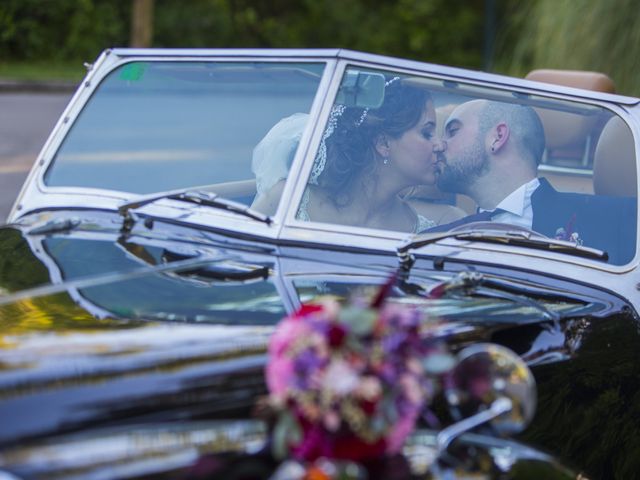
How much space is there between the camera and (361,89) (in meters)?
3.40

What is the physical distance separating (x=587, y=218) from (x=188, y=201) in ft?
4.04

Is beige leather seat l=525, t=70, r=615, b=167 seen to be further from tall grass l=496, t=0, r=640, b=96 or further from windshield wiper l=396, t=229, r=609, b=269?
tall grass l=496, t=0, r=640, b=96

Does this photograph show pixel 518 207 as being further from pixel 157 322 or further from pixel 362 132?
pixel 157 322

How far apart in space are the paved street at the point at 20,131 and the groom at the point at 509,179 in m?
6.06

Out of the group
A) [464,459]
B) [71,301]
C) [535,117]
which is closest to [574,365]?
[464,459]

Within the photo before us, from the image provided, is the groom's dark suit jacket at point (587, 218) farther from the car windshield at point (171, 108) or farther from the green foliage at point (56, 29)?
the green foliage at point (56, 29)

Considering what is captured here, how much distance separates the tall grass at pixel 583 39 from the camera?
31.7 feet

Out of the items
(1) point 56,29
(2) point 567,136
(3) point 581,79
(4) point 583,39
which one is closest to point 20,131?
(4) point 583,39

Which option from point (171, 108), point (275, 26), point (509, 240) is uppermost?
point (275, 26)

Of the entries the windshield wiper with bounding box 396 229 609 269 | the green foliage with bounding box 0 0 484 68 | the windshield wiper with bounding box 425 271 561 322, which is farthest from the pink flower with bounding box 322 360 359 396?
the green foliage with bounding box 0 0 484 68

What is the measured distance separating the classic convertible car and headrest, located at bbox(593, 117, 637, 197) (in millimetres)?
12

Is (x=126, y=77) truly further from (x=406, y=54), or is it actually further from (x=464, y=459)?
(x=406, y=54)

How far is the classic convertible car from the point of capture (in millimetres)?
2016

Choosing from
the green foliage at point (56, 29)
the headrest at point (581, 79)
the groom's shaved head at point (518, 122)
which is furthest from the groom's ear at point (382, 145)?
the green foliage at point (56, 29)
